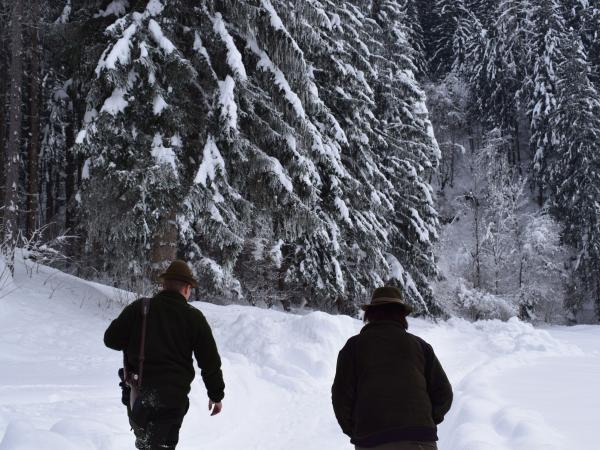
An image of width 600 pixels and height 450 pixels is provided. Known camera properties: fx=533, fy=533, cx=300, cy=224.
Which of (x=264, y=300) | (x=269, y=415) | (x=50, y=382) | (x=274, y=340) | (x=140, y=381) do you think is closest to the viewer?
(x=140, y=381)

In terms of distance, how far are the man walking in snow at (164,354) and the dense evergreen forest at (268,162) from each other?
22.9 ft

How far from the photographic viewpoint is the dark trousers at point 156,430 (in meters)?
3.76

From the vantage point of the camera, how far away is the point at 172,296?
3930 mm

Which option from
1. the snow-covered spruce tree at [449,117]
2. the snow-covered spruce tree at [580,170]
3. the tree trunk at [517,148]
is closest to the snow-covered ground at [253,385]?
the snow-covered spruce tree at [580,170]

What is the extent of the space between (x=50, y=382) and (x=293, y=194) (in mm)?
6750

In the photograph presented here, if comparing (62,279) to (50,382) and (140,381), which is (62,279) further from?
(140,381)

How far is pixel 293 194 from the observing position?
12211mm

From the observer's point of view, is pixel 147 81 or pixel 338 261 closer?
pixel 147 81

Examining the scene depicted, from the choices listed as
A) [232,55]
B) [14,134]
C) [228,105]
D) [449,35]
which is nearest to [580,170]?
[449,35]

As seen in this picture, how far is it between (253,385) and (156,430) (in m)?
4.57

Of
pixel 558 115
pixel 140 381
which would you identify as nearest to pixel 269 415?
pixel 140 381

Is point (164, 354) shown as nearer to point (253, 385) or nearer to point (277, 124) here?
point (253, 385)

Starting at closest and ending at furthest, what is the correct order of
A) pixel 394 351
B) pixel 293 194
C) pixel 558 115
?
1. pixel 394 351
2. pixel 293 194
3. pixel 558 115

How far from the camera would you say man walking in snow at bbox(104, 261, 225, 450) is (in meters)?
3.78
